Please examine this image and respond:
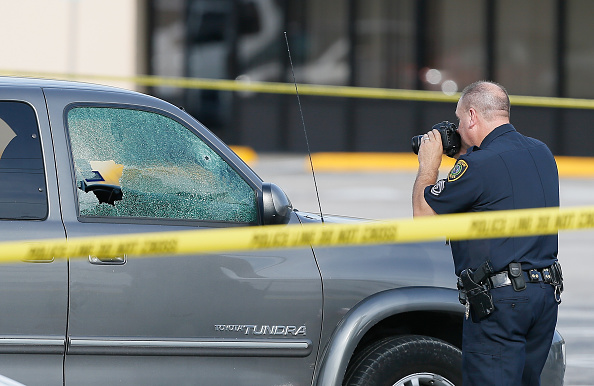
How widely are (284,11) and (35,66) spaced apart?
4.68 meters

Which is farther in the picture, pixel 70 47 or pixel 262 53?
pixel 262 53

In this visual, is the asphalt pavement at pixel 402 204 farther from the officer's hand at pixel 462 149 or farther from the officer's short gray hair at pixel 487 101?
the officer's short gray hair at pixel 487 101

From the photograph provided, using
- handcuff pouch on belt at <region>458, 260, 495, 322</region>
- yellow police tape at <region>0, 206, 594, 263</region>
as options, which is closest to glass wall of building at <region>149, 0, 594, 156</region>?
handcuff pouch on belt at <region>458, 260, 495, 322</region>

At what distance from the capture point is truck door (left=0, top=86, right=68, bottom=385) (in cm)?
372

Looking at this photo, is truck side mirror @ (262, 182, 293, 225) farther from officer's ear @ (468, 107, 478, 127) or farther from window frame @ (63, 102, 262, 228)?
officer's ear @ (468, 107, 478, 127)

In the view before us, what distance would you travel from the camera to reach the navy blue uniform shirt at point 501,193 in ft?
11.9

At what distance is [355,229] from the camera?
3.12 metres

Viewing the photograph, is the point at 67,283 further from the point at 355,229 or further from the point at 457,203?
the point at 457,203

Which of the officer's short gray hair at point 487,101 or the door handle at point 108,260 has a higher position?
the officer's short gray hair at point 487,101

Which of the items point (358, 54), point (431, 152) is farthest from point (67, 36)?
point (431, 152)

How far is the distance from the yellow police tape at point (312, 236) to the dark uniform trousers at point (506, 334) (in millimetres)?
505

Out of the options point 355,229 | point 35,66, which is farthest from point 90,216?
point 35,66

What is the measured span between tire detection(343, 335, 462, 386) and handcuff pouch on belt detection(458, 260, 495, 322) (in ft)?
1.71

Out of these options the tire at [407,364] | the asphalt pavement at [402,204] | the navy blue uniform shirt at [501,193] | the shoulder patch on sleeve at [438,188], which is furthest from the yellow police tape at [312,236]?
the asphalt pavement at [402,204]
